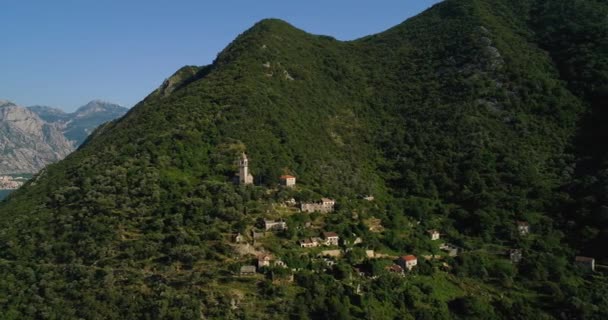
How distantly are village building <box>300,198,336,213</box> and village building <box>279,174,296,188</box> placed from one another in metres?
5.06

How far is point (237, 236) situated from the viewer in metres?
65.6

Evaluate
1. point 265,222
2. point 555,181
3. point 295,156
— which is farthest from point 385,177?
point 265,222

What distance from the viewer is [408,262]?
223ft

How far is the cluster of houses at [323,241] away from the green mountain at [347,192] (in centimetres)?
103

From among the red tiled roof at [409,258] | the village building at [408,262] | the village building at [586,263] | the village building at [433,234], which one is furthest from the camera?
the village building at [433,234]

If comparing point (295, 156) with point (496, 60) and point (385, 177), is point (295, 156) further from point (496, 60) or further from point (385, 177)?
point (496, 60)

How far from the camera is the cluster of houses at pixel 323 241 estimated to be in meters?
67.8

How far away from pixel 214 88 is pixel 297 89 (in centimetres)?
1844

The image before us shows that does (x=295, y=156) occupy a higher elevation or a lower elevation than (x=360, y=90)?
lower

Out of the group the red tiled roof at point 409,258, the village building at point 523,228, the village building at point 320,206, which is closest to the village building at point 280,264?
the village building at point 320,206

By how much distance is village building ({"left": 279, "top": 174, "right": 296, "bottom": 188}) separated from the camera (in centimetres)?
7962

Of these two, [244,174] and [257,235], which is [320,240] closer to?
[257,235]

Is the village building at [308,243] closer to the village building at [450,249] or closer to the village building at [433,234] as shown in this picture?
the village building at [450,249]

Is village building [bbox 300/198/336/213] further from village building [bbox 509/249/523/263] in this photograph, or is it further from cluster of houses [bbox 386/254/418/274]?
village building [bbox 509/249/523/263]
